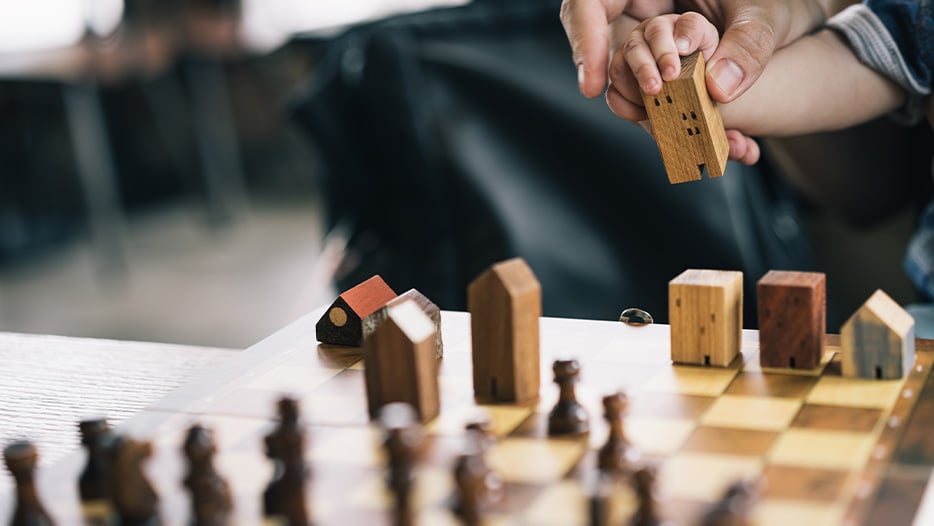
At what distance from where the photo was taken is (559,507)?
28.2 inches

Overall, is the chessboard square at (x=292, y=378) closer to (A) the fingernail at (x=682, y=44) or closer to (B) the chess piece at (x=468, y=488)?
(B) the chess piece at (x=468, y=488)

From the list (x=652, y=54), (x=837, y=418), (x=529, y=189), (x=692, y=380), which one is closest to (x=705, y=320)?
(x=692, y=380)

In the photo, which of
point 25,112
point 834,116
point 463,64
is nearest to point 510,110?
point 463,64

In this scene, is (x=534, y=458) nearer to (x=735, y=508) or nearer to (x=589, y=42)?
(x=735, y=508)

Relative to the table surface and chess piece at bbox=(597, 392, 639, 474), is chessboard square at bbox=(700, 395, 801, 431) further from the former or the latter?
the table surface

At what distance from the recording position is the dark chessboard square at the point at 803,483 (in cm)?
71

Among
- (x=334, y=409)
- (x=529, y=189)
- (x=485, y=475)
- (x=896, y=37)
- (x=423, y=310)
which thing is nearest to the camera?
(x=485, y=475)

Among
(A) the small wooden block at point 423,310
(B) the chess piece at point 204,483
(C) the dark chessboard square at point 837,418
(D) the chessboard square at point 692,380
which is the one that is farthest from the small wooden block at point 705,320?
(B) the chess piece at point 204,483

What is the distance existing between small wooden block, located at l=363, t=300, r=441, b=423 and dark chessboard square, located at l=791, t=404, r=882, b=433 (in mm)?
284

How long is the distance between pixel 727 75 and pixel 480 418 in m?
0.47

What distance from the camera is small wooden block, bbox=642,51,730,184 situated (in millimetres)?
1028

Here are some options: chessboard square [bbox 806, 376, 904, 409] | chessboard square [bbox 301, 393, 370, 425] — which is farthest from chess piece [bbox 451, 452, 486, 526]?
chessboard square [bbox 806, 376, 904, 409]

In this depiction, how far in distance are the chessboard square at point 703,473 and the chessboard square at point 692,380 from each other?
0.46ft

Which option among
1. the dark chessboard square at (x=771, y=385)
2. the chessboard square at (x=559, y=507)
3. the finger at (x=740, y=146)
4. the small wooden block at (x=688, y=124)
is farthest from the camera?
the finger at (x=740, y=146)
